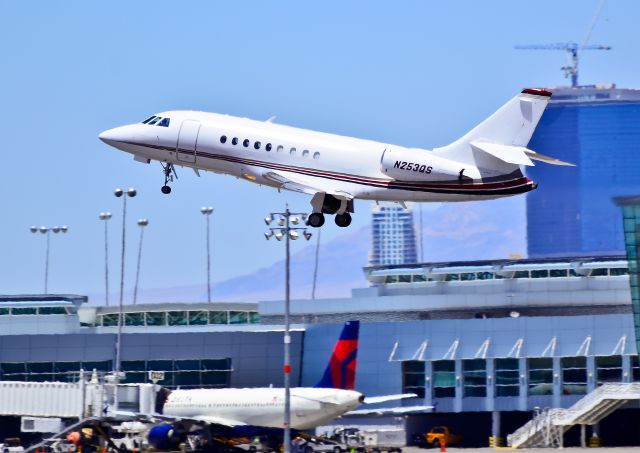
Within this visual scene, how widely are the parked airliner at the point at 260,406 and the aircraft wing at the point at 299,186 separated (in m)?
26.4

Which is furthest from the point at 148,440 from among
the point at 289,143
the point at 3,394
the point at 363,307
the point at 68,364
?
the point at 363,307

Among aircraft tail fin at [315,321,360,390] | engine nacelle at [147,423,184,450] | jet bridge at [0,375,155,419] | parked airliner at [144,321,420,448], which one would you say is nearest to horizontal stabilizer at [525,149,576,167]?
parked airliner at [144,321,420,448]

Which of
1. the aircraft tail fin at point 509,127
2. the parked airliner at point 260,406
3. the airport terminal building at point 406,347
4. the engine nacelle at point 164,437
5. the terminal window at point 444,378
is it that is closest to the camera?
the aircraft tail fin at point 509,127

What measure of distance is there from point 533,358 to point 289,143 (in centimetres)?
5620

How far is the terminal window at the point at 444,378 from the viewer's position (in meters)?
131

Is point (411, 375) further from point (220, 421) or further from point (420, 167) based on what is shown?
point (420, 167)

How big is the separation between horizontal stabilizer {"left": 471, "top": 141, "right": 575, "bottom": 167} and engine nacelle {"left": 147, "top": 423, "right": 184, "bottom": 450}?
110 feet

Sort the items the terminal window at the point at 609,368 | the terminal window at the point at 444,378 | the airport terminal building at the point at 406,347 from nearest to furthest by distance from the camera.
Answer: the terminal window at the point at 609,368 < the airport terminal building at the point at 406,347 < the terminal window at the point at 444,378

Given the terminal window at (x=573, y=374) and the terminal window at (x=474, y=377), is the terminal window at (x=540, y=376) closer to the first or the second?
the terminal window at (x=573, y=374)

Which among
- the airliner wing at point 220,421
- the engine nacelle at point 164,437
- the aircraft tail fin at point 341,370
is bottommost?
the engine nacelle at point 164,437

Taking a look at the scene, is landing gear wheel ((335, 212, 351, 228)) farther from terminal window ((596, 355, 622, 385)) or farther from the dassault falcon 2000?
terminal window ((596, 355, 622, 385))

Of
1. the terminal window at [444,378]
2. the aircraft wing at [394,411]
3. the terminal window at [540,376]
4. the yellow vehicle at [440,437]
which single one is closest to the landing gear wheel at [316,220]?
the aircraft wing at [394,411]

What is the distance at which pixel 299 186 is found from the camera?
77.9 meters

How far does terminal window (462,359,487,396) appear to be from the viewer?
5123 inches
